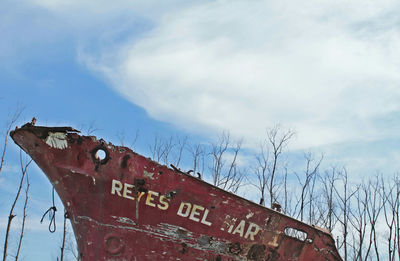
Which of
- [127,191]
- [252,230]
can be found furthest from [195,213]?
[127,191]

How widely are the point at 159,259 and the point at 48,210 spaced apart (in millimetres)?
2171

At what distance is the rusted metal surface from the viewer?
5.55m

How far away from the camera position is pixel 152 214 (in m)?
5.56

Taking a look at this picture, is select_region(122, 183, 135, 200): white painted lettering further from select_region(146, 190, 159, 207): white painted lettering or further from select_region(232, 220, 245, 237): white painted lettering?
select_region(232, 220, 245, 237): white painted lettering

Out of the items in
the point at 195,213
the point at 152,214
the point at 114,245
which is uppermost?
the point at 195,213

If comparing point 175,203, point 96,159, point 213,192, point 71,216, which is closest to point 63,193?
point 71,216

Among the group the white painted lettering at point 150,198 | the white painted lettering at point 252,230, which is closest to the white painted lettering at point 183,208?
the white painted lettering at point 150,198

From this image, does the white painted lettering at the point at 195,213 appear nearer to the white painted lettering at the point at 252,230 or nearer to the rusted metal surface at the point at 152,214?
the rusted metal surface at the point at 152,214

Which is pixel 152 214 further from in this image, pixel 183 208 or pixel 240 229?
pixel 240 229

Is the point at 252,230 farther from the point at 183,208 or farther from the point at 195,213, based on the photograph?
the point at 183,208

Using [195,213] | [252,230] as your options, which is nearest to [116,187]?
[195,213]

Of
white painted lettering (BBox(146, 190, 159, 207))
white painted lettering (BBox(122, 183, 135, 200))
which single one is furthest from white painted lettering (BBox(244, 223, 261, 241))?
white painted lettering (BBox(122, 183, 135, 200))

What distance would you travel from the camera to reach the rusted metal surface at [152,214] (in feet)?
18.2

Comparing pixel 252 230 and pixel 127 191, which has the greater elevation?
pixel 127 191
